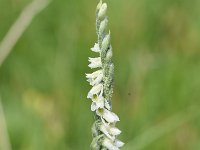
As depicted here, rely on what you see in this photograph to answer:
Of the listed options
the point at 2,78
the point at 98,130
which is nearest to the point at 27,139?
the point at 2,78

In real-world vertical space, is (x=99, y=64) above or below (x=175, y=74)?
below

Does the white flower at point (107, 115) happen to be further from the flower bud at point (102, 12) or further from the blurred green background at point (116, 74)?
the blurred green background at point (116, 74)

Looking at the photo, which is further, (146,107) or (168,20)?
(168,20)

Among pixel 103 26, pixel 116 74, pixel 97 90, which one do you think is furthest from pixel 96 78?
pixel 116 74

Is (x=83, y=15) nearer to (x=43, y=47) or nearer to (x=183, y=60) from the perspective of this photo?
(x=43, y=47)

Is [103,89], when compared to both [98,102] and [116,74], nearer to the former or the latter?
[98,102]

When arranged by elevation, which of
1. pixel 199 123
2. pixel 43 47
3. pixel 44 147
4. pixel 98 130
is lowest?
pixel 98 130

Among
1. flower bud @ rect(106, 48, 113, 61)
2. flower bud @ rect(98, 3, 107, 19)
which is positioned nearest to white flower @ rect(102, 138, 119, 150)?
flower bud @ rect(106, 48, 113, 61)

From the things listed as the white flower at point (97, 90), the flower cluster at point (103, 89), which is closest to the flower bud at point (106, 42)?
the flower cluster at point (103, 89)
